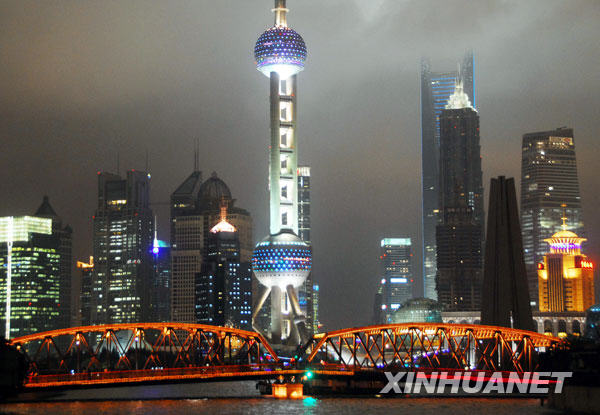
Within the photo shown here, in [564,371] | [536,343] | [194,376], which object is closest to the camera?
[564,371]

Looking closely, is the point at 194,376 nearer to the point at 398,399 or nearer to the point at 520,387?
the point at 398,399

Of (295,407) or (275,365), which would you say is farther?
(275,365)

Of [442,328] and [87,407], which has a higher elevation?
[442,328]

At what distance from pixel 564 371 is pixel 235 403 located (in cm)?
5033

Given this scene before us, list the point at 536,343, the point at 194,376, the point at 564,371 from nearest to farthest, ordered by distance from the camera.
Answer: the point at 564,371, the point at 194,376, the point at 536,343

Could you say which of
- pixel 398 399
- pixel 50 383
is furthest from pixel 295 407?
pixel 50 383

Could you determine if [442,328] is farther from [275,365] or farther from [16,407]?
[16,407]

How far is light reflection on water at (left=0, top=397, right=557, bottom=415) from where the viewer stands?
147375 millimetres

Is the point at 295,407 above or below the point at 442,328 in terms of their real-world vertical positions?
below

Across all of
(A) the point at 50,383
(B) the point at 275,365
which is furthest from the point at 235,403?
(A) the point at 50,383

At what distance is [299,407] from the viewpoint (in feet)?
515

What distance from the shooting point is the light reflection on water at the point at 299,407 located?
14738 cm

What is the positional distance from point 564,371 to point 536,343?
68.6ft

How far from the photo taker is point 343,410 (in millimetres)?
150000
